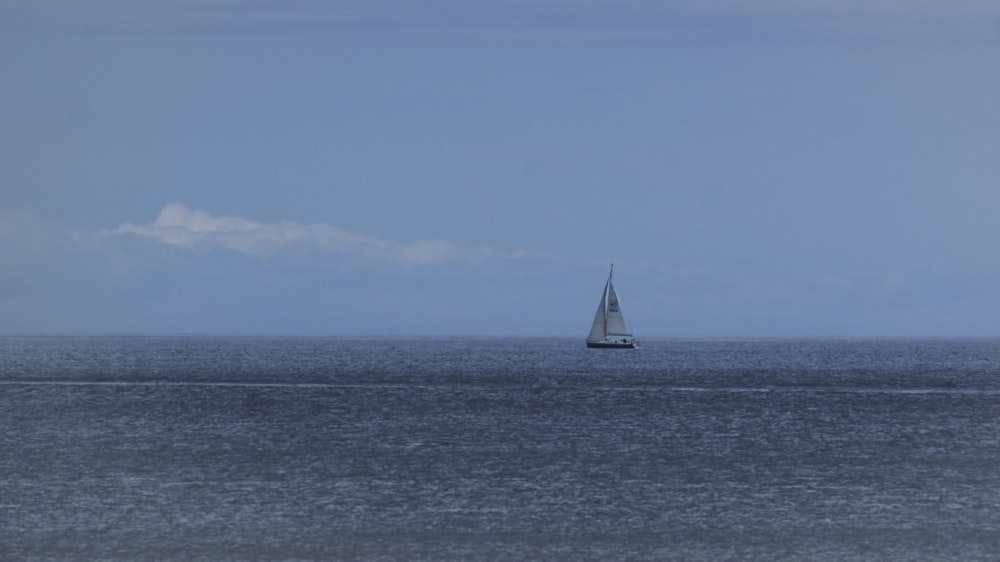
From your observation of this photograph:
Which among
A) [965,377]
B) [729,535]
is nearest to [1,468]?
[729,535]

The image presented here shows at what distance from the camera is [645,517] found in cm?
4581

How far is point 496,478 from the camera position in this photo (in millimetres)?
55719

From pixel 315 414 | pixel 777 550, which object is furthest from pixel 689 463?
pixel 315 414

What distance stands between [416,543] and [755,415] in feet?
188

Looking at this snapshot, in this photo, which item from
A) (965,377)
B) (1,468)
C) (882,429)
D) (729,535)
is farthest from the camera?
(965,377)

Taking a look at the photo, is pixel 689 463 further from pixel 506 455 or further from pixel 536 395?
pixel 536 395

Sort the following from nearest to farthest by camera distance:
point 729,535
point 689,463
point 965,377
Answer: point 729,535, point 689,463, point 965,377

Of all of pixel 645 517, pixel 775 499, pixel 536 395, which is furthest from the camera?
pixel 536 395

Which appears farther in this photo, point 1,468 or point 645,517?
point 1,468

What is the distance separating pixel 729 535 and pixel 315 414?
55.1 m

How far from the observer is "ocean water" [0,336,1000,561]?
40.4m

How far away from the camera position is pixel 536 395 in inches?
4660

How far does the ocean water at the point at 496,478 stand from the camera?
4041 cm

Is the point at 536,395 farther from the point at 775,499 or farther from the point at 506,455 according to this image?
the point at 775,499
